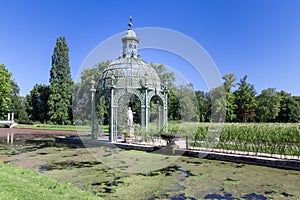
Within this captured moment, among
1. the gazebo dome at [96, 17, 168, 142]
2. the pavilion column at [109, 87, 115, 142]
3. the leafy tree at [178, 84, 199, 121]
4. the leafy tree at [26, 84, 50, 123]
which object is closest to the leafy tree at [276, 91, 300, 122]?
the leafy tree at [178, 84, 199, 121]

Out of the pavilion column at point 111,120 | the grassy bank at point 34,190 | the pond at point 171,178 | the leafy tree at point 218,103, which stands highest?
the leafy tree at point 218,103

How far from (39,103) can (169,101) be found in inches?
884

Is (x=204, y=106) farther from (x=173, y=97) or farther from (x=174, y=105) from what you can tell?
(x=173, y=97)

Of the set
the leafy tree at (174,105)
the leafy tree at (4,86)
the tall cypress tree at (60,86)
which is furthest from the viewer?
the tall cypress tree at (60,86)

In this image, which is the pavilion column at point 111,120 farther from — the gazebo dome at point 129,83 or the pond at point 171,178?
the pond at point 171,178

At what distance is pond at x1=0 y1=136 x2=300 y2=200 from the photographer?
15.6 feet

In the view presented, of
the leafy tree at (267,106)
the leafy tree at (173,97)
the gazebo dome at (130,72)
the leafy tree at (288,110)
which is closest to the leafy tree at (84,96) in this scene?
the leafy tree at (173,97)

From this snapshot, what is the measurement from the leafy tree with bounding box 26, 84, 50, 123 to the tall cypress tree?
2.27 meters

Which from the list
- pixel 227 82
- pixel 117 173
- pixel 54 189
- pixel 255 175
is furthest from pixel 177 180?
pixel 227 82

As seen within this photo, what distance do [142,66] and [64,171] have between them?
28.7 ft

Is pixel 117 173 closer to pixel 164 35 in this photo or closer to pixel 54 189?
pixel 54 189

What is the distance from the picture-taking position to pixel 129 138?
41.3ft

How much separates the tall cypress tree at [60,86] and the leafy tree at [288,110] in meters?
35.5

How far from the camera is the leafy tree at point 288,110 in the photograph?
1496 inches
